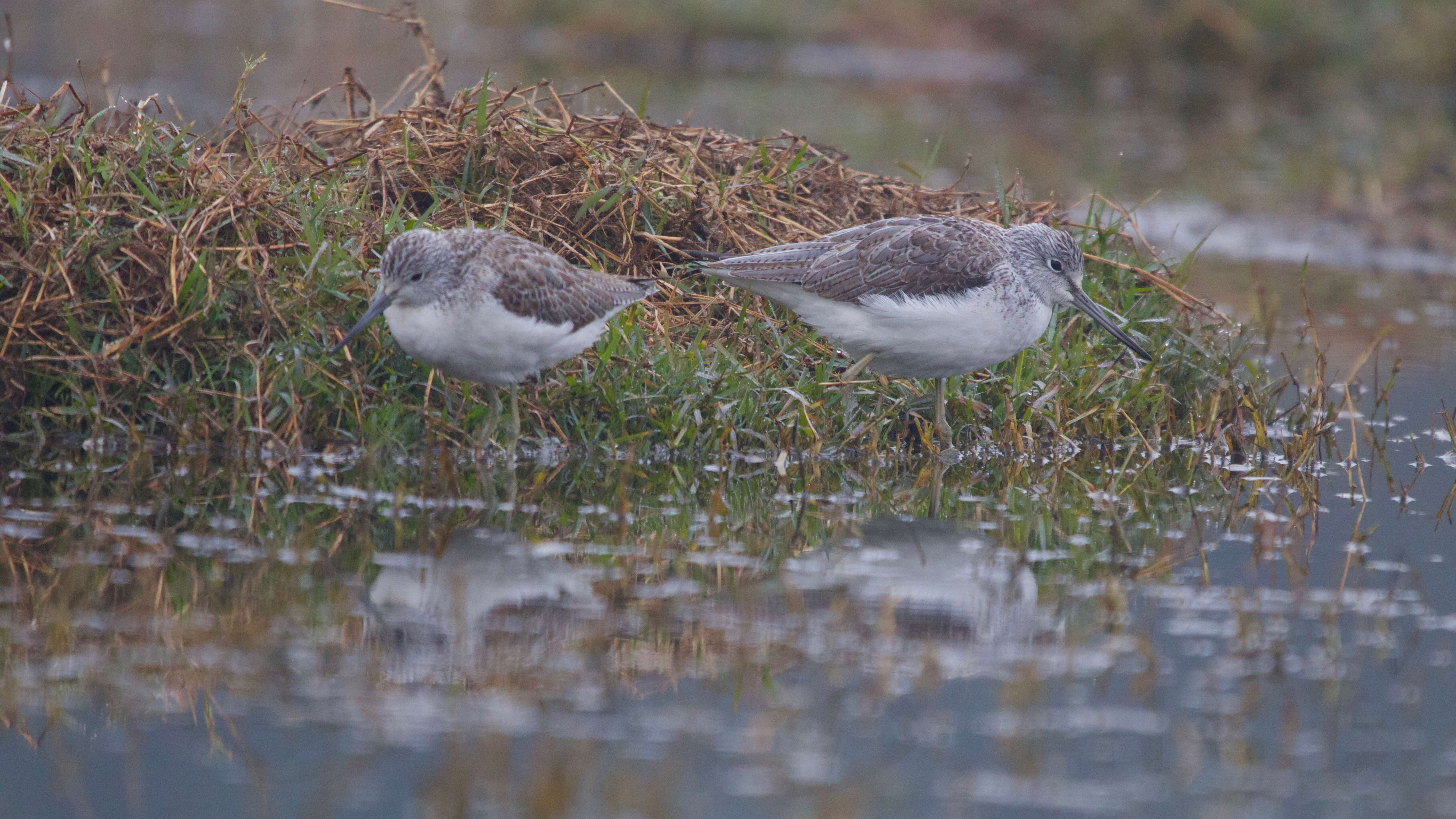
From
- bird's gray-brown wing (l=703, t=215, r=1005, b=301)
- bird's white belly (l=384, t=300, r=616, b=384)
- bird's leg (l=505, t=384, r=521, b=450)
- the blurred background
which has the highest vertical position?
bird's gray-brown wing (l=703, t=215, r=1005, b=301)

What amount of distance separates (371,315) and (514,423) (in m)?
0.97

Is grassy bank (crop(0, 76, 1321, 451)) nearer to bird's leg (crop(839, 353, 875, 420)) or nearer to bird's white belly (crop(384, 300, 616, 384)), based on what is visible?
Answer: bird's leg (crop(839, 353, 875, 420))

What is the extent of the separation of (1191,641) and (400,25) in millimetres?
30506

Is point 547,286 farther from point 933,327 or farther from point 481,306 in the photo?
point 933,327

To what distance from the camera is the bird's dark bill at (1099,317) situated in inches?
316

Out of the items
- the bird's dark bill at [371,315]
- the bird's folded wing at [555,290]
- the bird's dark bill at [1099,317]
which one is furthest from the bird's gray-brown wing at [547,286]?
the bird's dark bill at [1099,317]

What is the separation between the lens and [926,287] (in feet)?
24.2

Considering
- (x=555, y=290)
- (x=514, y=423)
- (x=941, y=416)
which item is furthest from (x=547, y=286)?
(x=941, y=416)

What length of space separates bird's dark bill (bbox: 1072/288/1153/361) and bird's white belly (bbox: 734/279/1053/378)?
40cm

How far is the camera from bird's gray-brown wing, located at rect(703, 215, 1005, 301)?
24.3 ft

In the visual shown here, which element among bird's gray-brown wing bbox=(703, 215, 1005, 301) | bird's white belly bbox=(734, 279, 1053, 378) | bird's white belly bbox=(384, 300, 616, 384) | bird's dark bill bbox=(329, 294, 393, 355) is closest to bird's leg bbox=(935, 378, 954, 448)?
bird's white belly bbox=(734, 279, 1053, 378)

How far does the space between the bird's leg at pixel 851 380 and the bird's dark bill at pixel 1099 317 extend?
3.90 feet

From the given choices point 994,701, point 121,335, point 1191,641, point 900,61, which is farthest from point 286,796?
point 900,61

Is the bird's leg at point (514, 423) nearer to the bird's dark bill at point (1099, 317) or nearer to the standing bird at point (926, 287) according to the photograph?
the standing bird at point (926, 287)
